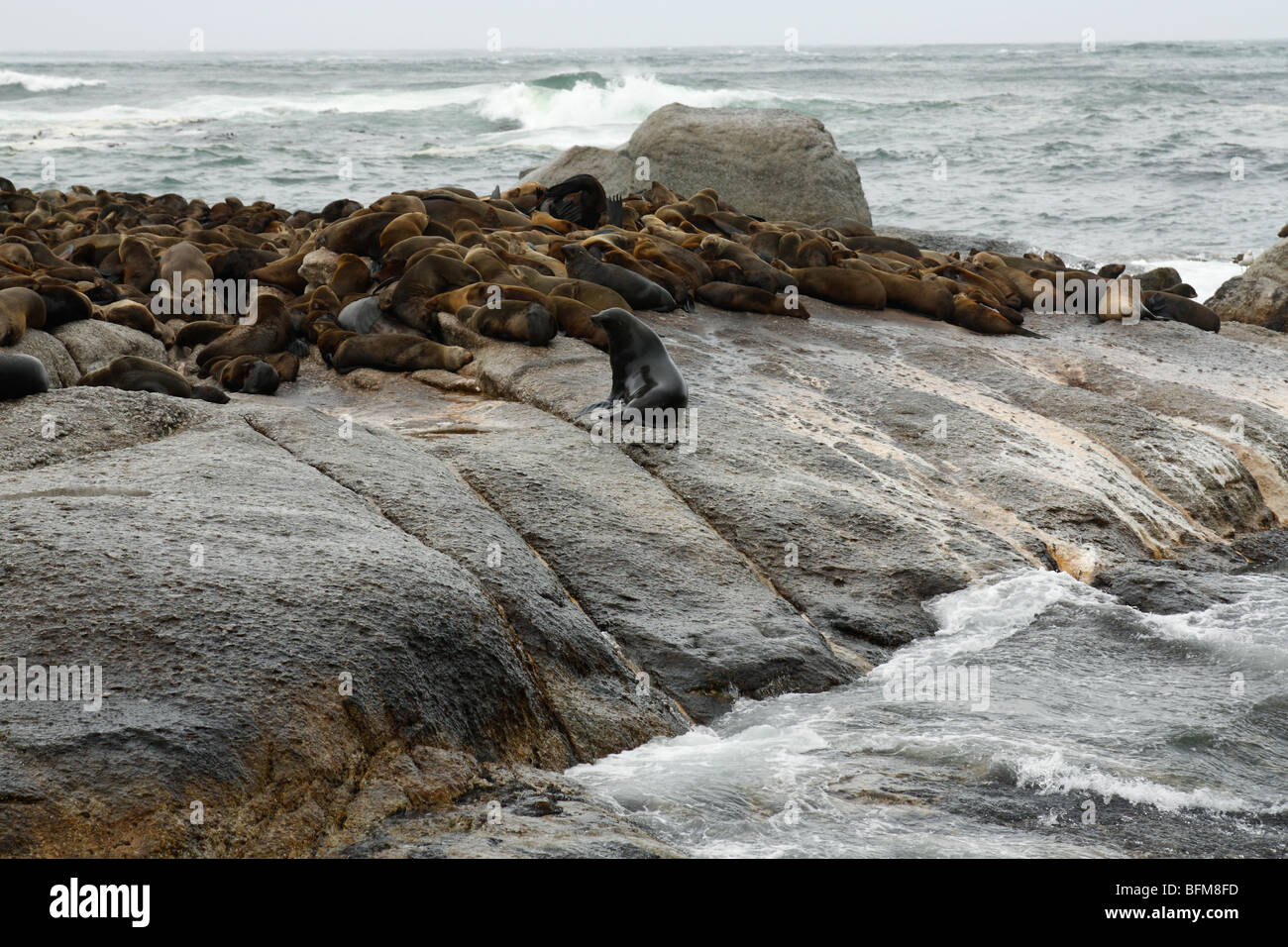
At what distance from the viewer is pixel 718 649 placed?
533 cm

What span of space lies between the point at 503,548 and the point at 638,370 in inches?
95.8

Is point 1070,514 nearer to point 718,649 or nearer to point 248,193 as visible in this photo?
point 718,649

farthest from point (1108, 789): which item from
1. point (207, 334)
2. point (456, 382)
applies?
point (207, 334)

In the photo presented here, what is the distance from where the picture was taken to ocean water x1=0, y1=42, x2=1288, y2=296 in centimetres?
2383

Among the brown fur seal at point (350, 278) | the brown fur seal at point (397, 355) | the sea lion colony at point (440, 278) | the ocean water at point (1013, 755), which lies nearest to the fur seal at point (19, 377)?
the sea lion colony at point (440, 278)

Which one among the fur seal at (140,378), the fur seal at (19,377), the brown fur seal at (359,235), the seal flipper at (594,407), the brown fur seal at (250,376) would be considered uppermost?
the brown fur seal at (359,235)

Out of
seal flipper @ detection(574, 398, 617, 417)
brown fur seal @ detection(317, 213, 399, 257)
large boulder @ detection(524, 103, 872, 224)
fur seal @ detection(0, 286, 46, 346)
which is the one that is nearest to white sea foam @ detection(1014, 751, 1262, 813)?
seal flipper @ detection(574, 398, 617, 417)

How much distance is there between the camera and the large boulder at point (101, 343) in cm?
882

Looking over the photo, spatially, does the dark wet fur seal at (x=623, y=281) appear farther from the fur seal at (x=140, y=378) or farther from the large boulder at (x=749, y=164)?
the large boulder at (x=749, y=164)

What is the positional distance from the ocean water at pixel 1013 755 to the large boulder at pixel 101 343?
6066 millimetres

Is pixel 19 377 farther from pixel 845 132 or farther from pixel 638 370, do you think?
pixel 845 132

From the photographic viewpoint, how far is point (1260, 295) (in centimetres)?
1373

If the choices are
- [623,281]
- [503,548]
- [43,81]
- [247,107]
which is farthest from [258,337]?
[43,81]

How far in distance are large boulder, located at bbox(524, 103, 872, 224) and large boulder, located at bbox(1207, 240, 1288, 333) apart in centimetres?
552
